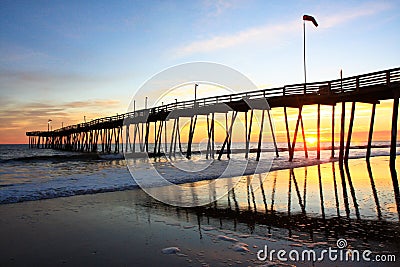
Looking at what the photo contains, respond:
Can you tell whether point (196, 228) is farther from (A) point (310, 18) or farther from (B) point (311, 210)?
(A) point (310, 18)

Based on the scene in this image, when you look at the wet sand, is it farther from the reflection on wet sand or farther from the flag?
the flag

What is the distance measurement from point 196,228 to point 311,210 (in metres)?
3.09

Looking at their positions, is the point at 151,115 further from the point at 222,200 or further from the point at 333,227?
the point at 333,227

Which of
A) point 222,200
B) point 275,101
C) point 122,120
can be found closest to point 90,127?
point 122,120

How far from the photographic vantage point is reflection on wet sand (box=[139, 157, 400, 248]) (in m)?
6.18

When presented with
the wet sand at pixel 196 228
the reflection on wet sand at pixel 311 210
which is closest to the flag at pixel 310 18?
the reflection on wet sand at pixel 311 210

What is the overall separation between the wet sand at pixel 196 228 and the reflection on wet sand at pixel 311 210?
0.02 metres

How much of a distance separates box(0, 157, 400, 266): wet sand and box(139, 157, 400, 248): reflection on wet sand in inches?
0.8

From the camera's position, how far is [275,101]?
2428cm

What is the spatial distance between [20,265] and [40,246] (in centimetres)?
91

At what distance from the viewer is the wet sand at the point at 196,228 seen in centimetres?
509

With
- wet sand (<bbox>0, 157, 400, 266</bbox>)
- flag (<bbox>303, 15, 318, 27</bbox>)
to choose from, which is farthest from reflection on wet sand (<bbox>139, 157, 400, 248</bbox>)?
flag (<bbox>303, 15, 318, 27</bbox>)

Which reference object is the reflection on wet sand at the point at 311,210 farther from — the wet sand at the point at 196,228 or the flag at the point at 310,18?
the flag at the point at 310,18

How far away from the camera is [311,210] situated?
8.02 metres
